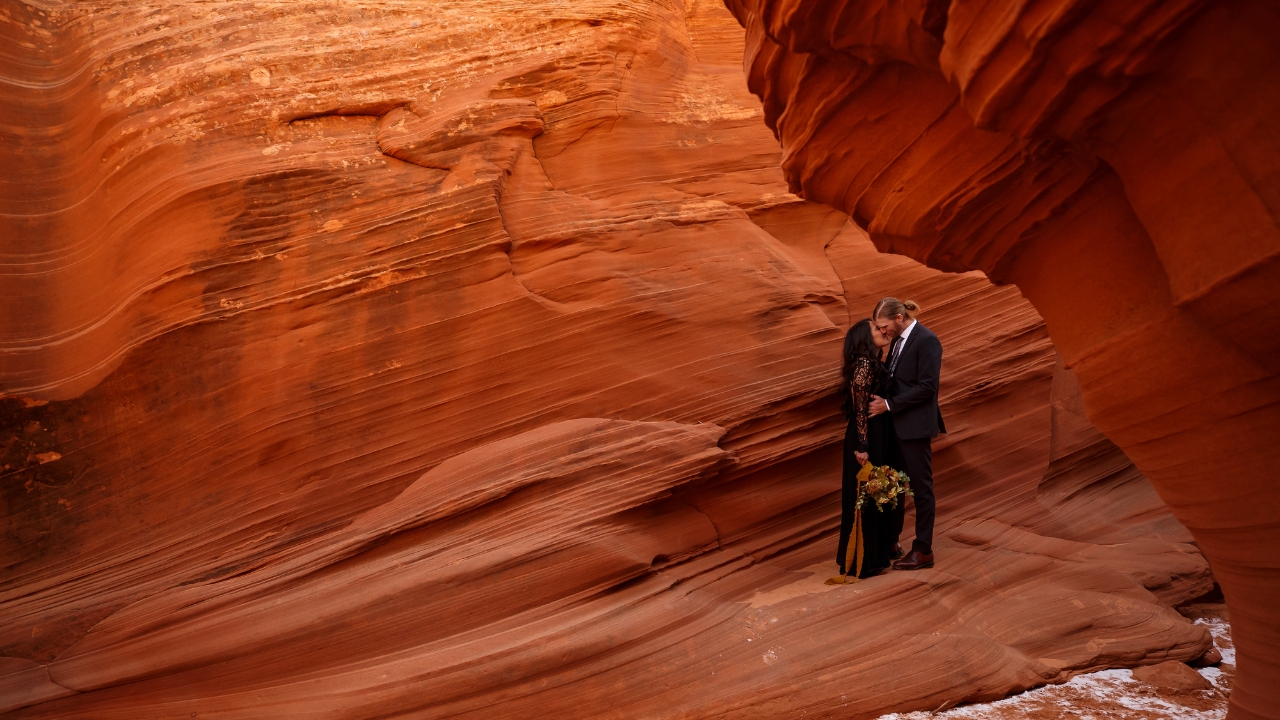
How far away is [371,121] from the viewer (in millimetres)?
6250

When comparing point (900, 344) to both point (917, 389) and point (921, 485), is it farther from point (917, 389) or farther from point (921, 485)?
point (921, 485)

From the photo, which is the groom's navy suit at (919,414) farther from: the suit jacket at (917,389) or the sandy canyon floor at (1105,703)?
the sandy canyon floor at (1105,703)

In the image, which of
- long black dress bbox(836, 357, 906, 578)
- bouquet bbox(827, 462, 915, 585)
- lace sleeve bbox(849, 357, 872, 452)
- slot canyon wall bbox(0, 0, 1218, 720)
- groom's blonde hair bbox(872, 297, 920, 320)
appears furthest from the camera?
groom's blonde hair bbox(872, 297, 920, 320)

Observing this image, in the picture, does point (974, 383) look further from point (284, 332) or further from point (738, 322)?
point (284, 332)

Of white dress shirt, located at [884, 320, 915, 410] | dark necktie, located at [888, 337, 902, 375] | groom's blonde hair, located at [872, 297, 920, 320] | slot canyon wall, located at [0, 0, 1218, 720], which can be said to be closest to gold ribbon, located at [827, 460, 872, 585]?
slot canyon wall, located at [0, 0, 1218, 720]

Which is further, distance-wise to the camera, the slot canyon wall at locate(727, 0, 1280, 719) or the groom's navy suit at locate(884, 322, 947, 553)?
the groom's navy suit at locate(884, 322, 947, 553)

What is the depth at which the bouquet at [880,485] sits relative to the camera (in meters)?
5.47

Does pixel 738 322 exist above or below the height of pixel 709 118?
below

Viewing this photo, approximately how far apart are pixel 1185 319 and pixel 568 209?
417 cm

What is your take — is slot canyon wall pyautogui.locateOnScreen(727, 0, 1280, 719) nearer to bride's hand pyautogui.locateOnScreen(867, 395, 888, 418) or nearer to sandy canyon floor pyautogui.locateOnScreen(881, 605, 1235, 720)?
sandy canyon floor pyautogui.locateOnScreen(881, 605, 1235, 720)

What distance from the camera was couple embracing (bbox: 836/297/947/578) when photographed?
564cm

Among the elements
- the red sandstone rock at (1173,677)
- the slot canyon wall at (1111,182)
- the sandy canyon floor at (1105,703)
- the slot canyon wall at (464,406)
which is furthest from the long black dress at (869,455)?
the slot canyon wall at (1111,182)

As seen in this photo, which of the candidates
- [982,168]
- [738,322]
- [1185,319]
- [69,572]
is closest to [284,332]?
[69,572]

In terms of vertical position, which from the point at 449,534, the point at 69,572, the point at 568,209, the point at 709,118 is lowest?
the point at 449,534
